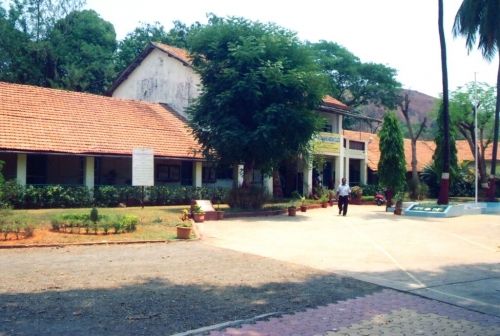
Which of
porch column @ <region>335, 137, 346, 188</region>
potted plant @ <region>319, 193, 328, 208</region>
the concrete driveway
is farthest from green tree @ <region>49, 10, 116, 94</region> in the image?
the concrete driveway

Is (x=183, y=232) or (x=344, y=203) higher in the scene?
(x=344, y=203)

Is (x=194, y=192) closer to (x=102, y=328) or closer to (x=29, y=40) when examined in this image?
(x=102, y=328)

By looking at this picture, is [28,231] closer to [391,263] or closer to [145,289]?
[145,289]

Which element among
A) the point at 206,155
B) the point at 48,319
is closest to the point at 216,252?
the point at 48,319

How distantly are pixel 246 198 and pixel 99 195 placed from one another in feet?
20.9

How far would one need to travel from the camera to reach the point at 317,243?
12.8m

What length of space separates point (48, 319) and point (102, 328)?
2.39ft

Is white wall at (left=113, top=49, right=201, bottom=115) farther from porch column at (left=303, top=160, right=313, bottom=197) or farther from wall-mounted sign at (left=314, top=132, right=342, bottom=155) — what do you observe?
porch column at (left=303, top=160, right=313, bottom=197)

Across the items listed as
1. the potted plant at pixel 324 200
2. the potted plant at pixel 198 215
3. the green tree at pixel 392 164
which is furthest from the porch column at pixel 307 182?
the potted plant at pixel 198 215

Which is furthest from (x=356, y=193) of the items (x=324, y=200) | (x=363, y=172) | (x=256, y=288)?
(x=256, y=288)

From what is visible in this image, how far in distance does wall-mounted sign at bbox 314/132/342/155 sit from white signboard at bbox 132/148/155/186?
13994mm

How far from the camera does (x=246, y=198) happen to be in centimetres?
2044

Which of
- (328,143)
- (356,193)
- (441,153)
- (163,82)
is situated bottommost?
(356,193)

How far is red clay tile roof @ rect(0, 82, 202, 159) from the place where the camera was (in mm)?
20609
